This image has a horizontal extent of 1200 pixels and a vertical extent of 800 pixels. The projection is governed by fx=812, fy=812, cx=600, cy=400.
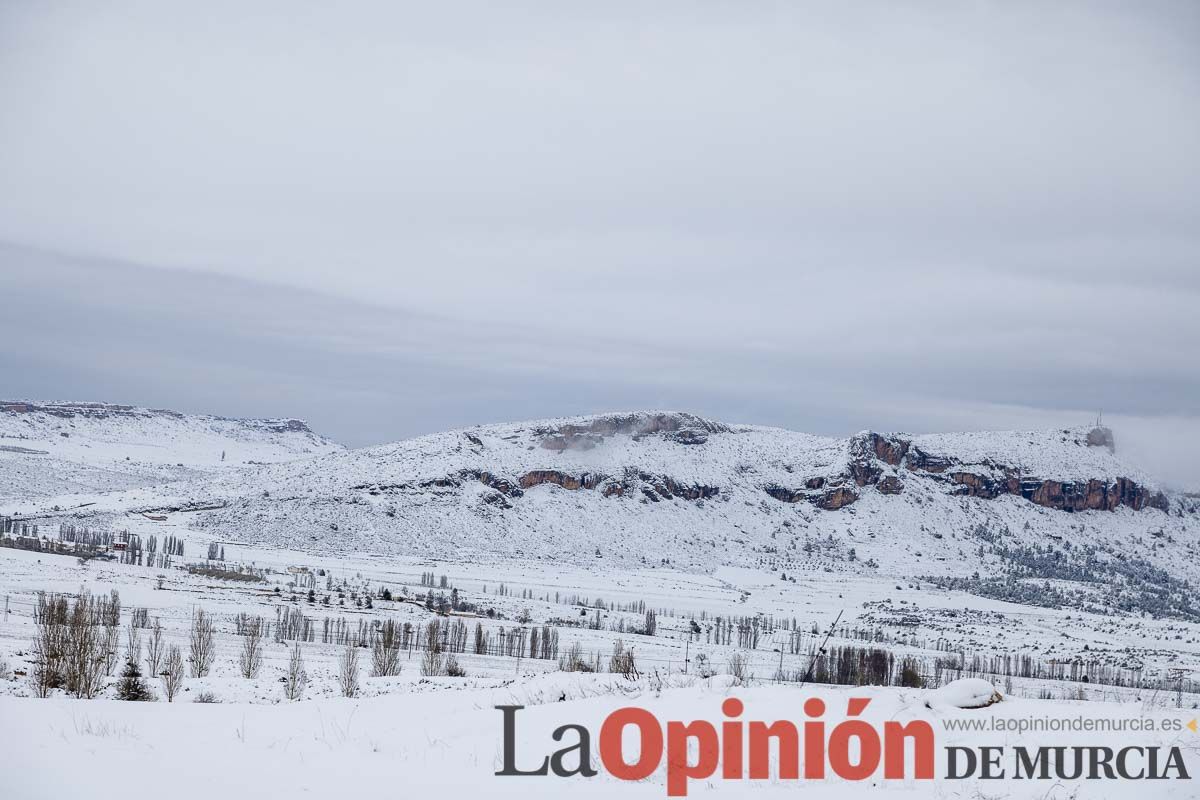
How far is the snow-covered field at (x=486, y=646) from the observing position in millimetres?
12898

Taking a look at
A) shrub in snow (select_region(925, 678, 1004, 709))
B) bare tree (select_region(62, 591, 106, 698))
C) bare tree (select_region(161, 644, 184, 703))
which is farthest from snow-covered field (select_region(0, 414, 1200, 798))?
bare tree (select_region(62, 591, 106, 698))

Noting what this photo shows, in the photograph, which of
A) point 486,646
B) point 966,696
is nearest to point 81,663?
point 966,696

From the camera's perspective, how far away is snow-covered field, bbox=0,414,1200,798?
508 inches

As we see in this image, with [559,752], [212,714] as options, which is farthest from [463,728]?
[212,714]

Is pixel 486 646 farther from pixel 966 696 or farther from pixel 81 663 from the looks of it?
pixel 966 696

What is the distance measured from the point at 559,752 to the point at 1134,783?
909 cm

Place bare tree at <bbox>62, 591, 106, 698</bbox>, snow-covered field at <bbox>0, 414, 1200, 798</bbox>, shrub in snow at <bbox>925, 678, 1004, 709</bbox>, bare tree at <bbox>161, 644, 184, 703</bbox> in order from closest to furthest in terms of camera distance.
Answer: snow-covered field at <bbox>0, 414, 1200, 798</bbox> → shrub in snow at <bbox>925, 678, 1004, 709</bbox> → bare tree at <bbox>62, 591, 106, 698</bbox> → bare tree at <bbox>161, 644, 184, 703</bbox>

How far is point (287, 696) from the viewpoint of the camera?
118 ft

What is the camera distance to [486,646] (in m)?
76.8

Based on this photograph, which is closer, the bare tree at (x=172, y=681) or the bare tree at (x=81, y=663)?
the bare tree at (x=81, y=663)

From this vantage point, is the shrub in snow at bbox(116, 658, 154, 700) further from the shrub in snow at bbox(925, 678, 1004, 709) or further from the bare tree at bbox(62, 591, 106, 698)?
the shrub in snow at bbox(925, 678, 1004, 709)

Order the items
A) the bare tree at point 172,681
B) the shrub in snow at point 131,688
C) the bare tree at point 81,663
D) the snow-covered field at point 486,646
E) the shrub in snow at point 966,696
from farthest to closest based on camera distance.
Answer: the bare tree at point 172,681 → the bare tree at point 81,663 → the shrub in snow at point 131,688 → the shrub in snow at point 966,696 → the snow-covered field at point 486,646

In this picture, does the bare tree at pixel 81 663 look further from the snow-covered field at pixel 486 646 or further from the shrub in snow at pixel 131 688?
the snow-covered field at pixel 486 646

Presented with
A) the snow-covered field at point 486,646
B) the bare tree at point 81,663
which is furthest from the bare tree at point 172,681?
the bare tree at point 81,663
